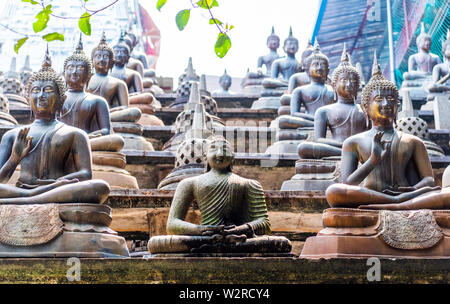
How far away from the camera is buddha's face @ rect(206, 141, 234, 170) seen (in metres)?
6.42

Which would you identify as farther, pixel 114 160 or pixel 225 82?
pixel 225 82

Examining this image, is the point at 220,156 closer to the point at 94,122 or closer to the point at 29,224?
the point at 29,224

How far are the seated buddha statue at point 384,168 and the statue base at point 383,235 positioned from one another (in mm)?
146

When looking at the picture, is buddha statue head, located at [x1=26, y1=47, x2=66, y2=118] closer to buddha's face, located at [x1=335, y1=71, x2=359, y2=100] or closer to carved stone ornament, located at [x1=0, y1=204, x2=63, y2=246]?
carved stone ornament, located at [x1=0, y1=204, x2=63, y2=246]

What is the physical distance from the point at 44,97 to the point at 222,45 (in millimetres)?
2830

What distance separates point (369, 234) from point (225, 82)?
15145mm

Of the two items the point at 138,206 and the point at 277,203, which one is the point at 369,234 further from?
the point at 138,206

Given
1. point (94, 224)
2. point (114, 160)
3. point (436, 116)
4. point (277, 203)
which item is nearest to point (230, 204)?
point (94, 224)

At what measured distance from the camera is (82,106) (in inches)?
369

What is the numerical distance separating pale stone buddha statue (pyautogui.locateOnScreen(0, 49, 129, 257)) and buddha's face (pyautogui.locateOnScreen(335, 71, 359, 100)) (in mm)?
4536

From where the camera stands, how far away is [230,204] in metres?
6.23

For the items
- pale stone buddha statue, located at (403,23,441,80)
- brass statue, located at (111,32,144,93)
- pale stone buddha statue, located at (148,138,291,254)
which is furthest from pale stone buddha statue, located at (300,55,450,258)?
pale stone buddha statue, located at (403,23,441,80)

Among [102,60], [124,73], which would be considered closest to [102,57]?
[102,60]
